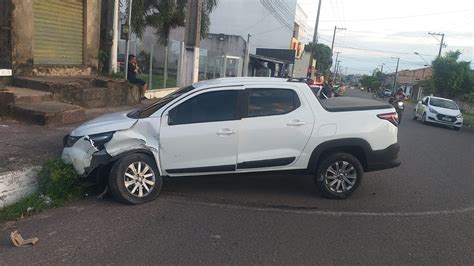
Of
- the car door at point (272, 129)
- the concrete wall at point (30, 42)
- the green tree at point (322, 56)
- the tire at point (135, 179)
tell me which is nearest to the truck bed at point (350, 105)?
the car door at point (272, 129)

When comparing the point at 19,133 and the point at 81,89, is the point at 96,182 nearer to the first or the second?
the point at 19,133

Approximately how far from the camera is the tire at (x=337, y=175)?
667 cm

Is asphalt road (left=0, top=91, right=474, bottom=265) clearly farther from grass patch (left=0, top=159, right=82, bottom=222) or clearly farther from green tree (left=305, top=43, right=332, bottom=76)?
green tree (left=305, top=43, right=332, bottom=76)

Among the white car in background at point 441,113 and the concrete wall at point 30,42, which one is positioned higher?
the concrete wall at point 30,42

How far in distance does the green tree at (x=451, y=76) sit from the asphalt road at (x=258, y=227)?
38.0 m

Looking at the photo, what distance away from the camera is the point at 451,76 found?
42031mm

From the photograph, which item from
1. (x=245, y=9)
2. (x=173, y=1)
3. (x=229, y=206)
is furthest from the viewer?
(x=245, y=9)

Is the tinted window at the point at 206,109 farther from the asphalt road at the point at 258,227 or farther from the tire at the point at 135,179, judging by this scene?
the asphalt road at the point at 258,227

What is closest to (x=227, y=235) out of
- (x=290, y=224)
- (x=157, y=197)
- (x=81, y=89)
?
(x=290, y=224)

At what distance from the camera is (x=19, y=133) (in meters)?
8.66

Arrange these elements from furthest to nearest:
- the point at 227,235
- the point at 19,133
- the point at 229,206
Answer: the point at 19,133
the point at 229,206
the point at 227,235

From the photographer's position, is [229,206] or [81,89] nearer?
[229,206]

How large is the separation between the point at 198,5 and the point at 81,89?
25.8ft

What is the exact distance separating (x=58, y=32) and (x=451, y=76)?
37.8 meters
